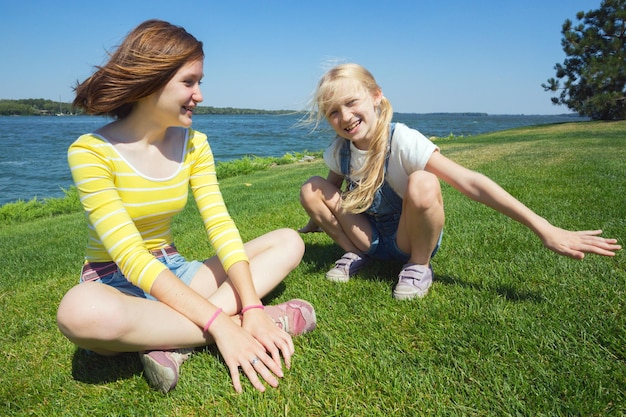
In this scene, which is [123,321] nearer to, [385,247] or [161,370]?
[161,370]

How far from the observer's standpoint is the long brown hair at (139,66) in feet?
6.26

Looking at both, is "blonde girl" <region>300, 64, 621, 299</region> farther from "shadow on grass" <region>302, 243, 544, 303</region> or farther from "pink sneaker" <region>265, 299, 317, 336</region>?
"pink sneaker" <region>265, 299, 317, 336</region>

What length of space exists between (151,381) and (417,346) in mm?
1186

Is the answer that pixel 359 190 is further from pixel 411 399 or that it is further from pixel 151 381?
pixel 151 381

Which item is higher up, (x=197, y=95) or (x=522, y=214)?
(x=197, y=95)

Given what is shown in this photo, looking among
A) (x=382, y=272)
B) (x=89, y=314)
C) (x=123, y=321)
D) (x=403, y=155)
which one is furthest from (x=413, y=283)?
(x=89, y=314)

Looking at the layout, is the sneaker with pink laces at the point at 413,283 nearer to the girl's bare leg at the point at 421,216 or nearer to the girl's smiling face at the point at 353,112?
the girl's bare leg at the point at 421,216

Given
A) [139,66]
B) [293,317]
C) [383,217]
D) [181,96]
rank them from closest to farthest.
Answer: [139,66]
[181,96]
[293,317]
[383,217]

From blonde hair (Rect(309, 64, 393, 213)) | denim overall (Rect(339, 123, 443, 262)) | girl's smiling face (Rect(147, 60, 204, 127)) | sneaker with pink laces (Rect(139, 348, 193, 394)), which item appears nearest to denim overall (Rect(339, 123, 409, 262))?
denim overall (Rect(339, 123, 443, 262))

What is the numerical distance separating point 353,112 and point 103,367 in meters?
1.92

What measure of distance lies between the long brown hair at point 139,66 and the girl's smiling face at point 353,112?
0.89m

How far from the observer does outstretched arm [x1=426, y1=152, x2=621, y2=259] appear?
6.51ft

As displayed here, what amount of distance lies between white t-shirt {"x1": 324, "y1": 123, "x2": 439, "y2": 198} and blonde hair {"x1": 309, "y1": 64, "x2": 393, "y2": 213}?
0.06 metres

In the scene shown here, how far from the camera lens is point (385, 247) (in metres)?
2.92
